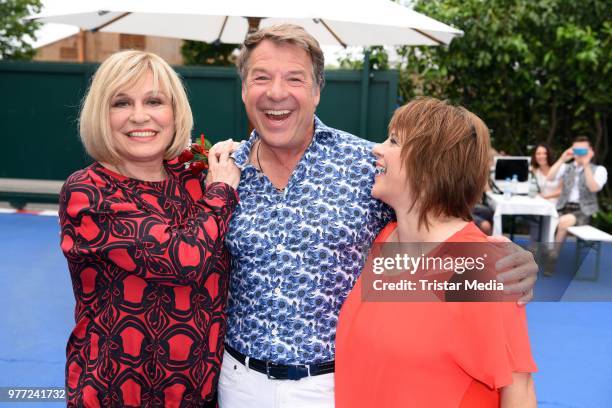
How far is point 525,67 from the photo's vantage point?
8.89m

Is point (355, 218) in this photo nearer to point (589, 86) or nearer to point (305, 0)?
point (305, 0)

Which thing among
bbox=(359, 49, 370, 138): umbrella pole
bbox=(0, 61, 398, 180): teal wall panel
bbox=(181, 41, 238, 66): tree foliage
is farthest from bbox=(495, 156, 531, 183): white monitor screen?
bbox=(181, 41, 238, 66): tree foliage

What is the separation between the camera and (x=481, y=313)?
1.51m

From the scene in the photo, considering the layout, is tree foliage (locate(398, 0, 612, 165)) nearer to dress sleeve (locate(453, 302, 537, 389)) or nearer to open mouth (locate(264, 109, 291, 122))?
open mouth (locate(264, 109, 291, 122))

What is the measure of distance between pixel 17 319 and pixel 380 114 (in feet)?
18.7

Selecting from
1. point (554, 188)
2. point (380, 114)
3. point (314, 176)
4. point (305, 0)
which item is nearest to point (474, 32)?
point (380, 114)

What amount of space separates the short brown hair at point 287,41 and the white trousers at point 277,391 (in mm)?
960

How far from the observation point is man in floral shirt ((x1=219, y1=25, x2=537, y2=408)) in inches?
72.6

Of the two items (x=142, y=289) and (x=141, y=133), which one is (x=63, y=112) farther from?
(x=142, y=289)

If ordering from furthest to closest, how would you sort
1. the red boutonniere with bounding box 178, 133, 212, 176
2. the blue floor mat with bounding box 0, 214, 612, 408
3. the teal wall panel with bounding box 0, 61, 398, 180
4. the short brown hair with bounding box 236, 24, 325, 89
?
the teal wall panel with bounding box 0, 61, 398, 180
the blue floor mat with bounding box 0, 214, 612, 408
the red boutonniere with bounding box 178, 133, 212, 176
the short brown hair with bounding box 236, 24, 325, 89

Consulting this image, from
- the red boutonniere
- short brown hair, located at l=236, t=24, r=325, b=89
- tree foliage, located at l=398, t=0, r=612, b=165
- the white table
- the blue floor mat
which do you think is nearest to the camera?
short brown hair, located at l=236, t=24, r=325, b=89

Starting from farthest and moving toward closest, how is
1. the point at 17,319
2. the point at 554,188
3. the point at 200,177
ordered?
the point at 554,188 → the point at 17,319 → the point at 200,177

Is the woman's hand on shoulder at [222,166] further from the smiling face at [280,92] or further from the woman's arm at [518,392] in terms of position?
the woman's arm at [518,392]

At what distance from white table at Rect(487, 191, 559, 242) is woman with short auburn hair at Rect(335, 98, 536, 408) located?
580cm
